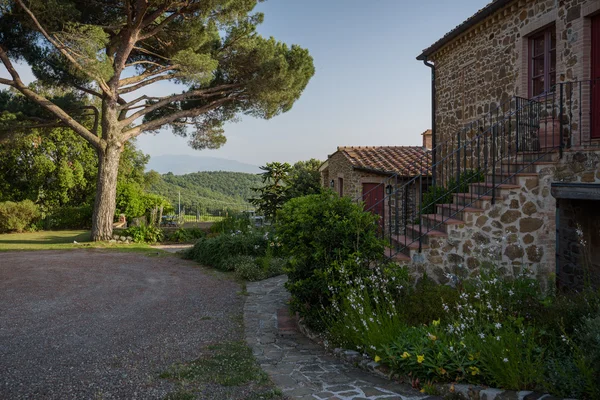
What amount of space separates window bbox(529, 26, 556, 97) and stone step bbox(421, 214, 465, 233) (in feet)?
10.8

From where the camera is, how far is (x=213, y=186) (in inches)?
1876

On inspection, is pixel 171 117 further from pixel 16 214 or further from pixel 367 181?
pixel 16 214

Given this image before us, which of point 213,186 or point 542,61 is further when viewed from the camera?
point 213,186

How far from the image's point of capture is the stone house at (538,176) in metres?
6.80

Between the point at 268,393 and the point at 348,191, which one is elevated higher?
the point at 348,191

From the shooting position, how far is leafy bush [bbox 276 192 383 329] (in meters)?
5.89

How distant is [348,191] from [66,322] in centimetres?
1110

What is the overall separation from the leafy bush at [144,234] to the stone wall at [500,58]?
10.8 meters

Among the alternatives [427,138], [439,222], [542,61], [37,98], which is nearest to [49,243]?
[37,98]

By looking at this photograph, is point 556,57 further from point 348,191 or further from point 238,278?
point 348,191

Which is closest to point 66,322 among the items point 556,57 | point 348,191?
point 556,57

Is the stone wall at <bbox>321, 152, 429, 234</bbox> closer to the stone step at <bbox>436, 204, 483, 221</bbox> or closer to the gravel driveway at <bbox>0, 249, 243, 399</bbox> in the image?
the stone step at <bbox>436, 204, 483, 221</bbox>

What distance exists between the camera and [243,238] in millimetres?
12000

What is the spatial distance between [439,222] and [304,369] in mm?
3516
